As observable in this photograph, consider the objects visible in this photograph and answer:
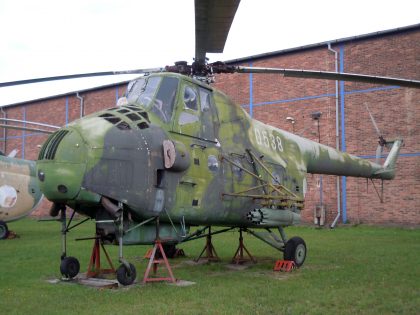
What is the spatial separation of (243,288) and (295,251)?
2.71 m

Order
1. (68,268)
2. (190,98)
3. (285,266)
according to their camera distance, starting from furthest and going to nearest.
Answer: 1. (285,266)
2. (190,98)
3. (68,268)

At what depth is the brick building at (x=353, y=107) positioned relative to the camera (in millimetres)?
21031

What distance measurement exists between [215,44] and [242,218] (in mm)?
3723

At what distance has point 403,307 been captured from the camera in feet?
21.6

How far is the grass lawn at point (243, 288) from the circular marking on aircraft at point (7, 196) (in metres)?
4.99

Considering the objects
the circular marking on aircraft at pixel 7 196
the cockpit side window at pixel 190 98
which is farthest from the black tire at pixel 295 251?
the circular marking on aircraft at pixel 7 196

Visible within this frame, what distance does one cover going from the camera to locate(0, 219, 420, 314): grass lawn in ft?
21.4

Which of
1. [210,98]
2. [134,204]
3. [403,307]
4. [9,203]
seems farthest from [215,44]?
[9,203]

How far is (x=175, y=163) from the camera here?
803 cm

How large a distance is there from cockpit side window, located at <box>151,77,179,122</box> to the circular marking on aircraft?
11.7 metres

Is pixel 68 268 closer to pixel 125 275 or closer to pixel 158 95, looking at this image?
pixel 125 275

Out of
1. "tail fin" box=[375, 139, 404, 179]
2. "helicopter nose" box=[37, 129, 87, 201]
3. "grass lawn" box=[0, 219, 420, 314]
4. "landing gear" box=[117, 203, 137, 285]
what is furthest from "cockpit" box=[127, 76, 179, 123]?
"tail fin" box=[375, 139, 404, 179]

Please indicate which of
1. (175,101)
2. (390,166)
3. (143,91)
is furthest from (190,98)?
(390,166)

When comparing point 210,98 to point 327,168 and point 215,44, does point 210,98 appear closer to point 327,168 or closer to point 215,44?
point 215,44
